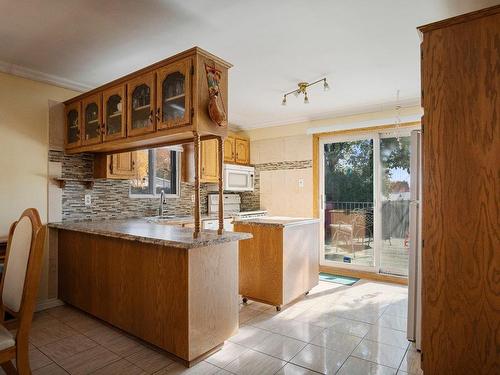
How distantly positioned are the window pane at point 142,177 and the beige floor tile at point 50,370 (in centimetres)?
208

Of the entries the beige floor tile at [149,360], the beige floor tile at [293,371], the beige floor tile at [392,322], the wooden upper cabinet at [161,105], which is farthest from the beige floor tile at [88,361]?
the beige floor tile at [392,322]

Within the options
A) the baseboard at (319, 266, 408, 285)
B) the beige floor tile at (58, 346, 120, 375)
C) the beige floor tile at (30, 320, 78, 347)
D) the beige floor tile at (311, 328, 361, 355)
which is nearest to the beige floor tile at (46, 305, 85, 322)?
the beige floor tile at (30, 320, 78, 347)

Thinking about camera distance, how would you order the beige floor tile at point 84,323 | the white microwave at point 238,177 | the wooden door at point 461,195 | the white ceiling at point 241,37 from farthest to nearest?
the white microwave at point 238,177 → the beige floor tile at point 84,323 → the white ceiling at point 241,37 → the wooden door at point 461,195

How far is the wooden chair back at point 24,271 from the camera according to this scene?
56.5 inches

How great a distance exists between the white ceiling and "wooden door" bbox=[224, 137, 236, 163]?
1555mm

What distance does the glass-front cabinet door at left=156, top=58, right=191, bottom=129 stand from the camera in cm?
214

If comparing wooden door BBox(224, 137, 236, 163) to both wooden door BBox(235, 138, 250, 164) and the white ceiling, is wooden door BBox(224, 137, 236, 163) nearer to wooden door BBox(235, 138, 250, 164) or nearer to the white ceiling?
wooden door BBox(235, 138, 250, 164)

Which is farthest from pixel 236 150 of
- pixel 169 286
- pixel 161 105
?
pixel 169 286

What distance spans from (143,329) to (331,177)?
10.8 feet

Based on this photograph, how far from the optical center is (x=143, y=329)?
2307 millimetres

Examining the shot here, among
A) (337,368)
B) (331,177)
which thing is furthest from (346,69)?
(337,368)

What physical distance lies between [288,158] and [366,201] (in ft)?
4.31

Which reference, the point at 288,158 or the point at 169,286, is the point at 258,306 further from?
the point at 288,158

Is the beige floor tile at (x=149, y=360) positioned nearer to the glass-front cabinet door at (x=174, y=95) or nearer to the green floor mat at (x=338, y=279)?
the glass-front cabinet door at (x=174, y=95)
